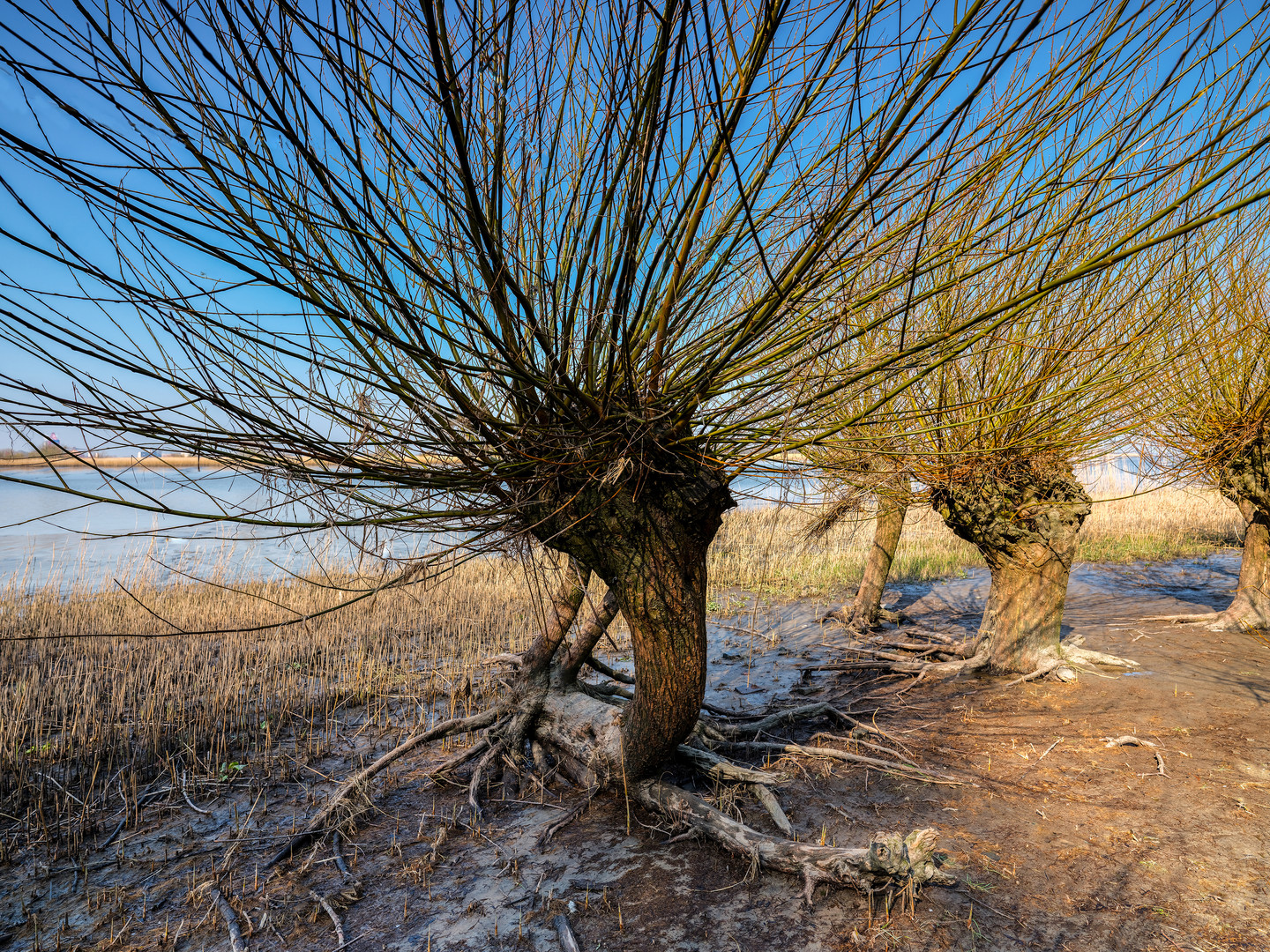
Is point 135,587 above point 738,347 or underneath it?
underneath

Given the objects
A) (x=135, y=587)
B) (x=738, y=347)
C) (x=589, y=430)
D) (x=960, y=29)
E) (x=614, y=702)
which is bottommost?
(x=614, y=702)

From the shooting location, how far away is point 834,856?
2596 mm

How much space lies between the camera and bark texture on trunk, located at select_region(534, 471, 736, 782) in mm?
2803

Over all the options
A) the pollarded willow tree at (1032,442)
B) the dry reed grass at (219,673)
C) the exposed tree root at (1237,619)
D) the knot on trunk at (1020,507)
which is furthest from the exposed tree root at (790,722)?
the exposed tree root at (1237,619)

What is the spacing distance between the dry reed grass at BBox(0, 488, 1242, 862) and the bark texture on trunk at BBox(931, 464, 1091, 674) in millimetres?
1259

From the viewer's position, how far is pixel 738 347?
207cm

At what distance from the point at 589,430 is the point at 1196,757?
427 cm

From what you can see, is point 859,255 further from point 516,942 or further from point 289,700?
point 289,700

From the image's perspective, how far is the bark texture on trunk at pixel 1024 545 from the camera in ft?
16.2

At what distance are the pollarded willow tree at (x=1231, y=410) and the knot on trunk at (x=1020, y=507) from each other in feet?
3.01

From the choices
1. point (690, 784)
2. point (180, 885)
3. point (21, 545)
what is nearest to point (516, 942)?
point (690, 784)

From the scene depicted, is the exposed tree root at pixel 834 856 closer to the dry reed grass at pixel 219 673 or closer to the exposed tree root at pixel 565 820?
the exposed tree root at pixel 565 820

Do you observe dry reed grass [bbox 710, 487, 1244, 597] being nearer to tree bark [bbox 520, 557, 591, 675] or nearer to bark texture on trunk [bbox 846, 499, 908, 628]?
bark texture on trunk [bbox 846, 499, 908, 628]

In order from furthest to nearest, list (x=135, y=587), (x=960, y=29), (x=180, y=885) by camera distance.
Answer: (x=135, y=587) < (x=180, y=885) < (x=960, y=29)
